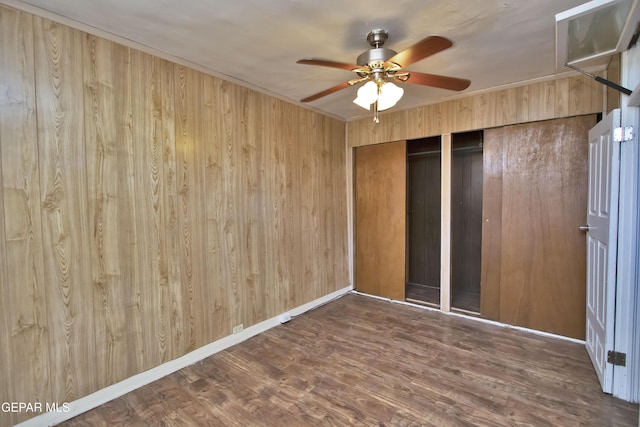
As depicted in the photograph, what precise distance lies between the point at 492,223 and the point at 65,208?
370 centimetres

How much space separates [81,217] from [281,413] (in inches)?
71.4

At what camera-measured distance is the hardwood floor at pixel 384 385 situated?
5.82ft

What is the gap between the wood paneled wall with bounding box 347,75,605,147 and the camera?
2.56 metres

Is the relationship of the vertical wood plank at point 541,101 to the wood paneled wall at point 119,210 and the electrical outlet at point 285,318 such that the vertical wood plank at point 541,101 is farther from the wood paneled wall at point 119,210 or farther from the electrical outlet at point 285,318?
the electrical outlet at point 285,318

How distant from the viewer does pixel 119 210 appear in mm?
2006

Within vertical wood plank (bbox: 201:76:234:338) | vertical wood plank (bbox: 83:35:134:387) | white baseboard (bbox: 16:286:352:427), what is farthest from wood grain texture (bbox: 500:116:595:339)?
vertical wood plank (bbox: 83:35:134:387)

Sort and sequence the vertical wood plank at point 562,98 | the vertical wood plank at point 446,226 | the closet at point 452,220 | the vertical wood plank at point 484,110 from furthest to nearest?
the closet at point 452,220 < the vertical wood plank at point 446,226 < the vertical wood plank at point 484,110 < the vertical wood plank at point 562,98

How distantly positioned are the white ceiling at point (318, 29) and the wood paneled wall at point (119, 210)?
0.24m

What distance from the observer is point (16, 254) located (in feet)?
5.32

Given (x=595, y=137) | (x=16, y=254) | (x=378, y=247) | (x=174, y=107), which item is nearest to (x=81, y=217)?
(x=16, y=254)

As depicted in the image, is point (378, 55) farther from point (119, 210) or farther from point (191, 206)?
point (119, 210)

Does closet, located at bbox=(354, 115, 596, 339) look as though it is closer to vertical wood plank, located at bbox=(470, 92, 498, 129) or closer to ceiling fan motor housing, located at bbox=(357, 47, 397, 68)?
vertical wood plank, located at bbox=(470, 92, 498, 129)

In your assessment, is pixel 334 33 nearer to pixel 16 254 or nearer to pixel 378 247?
pixel 16 254

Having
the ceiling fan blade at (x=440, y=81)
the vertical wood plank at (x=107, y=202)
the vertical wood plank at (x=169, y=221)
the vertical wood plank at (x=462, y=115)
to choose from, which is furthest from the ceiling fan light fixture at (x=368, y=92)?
the vertical wood plank at (x=462, y=115)
